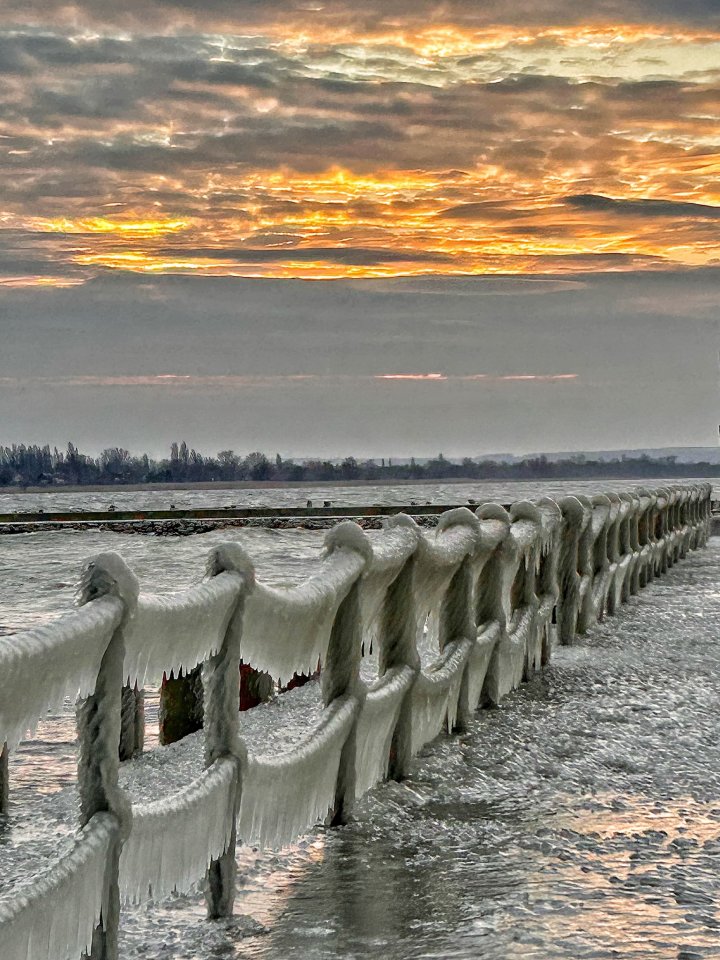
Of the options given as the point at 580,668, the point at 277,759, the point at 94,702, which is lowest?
the point at 580,668

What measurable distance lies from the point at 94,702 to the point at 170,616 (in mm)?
398

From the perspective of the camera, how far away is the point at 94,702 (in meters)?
3.24

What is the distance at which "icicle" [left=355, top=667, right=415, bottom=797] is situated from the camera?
18.7ft

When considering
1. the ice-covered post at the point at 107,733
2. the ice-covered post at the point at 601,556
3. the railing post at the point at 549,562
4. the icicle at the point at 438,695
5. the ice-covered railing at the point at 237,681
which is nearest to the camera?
the ice-covered railing at the point at 237,681

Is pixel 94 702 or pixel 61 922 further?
pixel 94 702

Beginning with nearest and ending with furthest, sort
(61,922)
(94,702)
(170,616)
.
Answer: (61,922) < (94,702) < (170,616)

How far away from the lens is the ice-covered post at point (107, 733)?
324 centimetres

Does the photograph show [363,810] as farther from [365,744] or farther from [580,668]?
[580,668]

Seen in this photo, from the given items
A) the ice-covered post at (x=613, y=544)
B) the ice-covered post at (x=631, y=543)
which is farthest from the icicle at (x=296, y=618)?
the ice-covered post at (x=631, y=543)

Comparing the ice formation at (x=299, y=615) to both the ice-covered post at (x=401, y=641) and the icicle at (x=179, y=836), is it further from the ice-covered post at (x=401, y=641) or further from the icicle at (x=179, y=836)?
the ice-covered post at (x=401, y=641)

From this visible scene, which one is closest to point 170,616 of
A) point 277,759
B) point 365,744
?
point 277,759

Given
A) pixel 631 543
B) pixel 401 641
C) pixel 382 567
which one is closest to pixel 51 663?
pixel 382 567

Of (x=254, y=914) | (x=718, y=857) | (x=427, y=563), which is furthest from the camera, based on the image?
(x=427, y=563)

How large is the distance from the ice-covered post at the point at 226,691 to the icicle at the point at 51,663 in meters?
0.91
